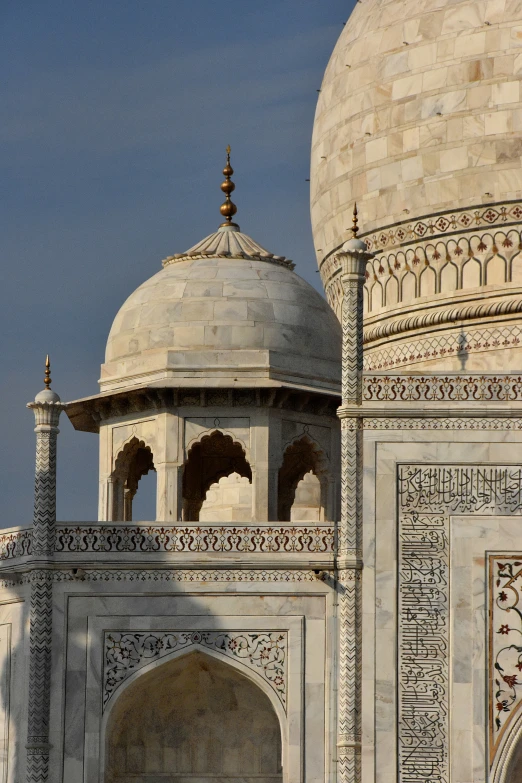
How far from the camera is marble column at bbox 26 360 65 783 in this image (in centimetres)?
1541

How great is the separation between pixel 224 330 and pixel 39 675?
3197 millimetres

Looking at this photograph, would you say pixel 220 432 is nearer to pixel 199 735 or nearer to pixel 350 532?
pixel 350 532

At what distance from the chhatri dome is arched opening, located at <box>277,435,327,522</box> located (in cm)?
50

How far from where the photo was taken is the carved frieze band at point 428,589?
15.2 m

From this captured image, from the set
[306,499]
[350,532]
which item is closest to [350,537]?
[350,532]

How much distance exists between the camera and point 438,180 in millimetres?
18812

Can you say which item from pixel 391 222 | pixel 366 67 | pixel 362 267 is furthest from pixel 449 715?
pixel 366 67

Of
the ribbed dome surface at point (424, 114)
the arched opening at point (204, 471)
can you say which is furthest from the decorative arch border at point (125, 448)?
the ribbed dome surface at point (424, 114)

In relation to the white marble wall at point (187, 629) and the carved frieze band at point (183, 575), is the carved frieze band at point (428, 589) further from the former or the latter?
the carved frieze band at point (183, 575)

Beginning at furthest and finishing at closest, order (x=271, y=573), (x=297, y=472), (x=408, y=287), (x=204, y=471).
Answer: (x=408, y=287) → (x=297, y=472) → (x=204, y=471) → (x=271, y=573)

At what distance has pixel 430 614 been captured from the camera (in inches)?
607

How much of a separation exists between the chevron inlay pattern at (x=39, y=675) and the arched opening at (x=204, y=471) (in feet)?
8.42

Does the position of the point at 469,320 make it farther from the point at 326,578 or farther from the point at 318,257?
the point at 326,578

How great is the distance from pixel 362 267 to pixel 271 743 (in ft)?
11.5
